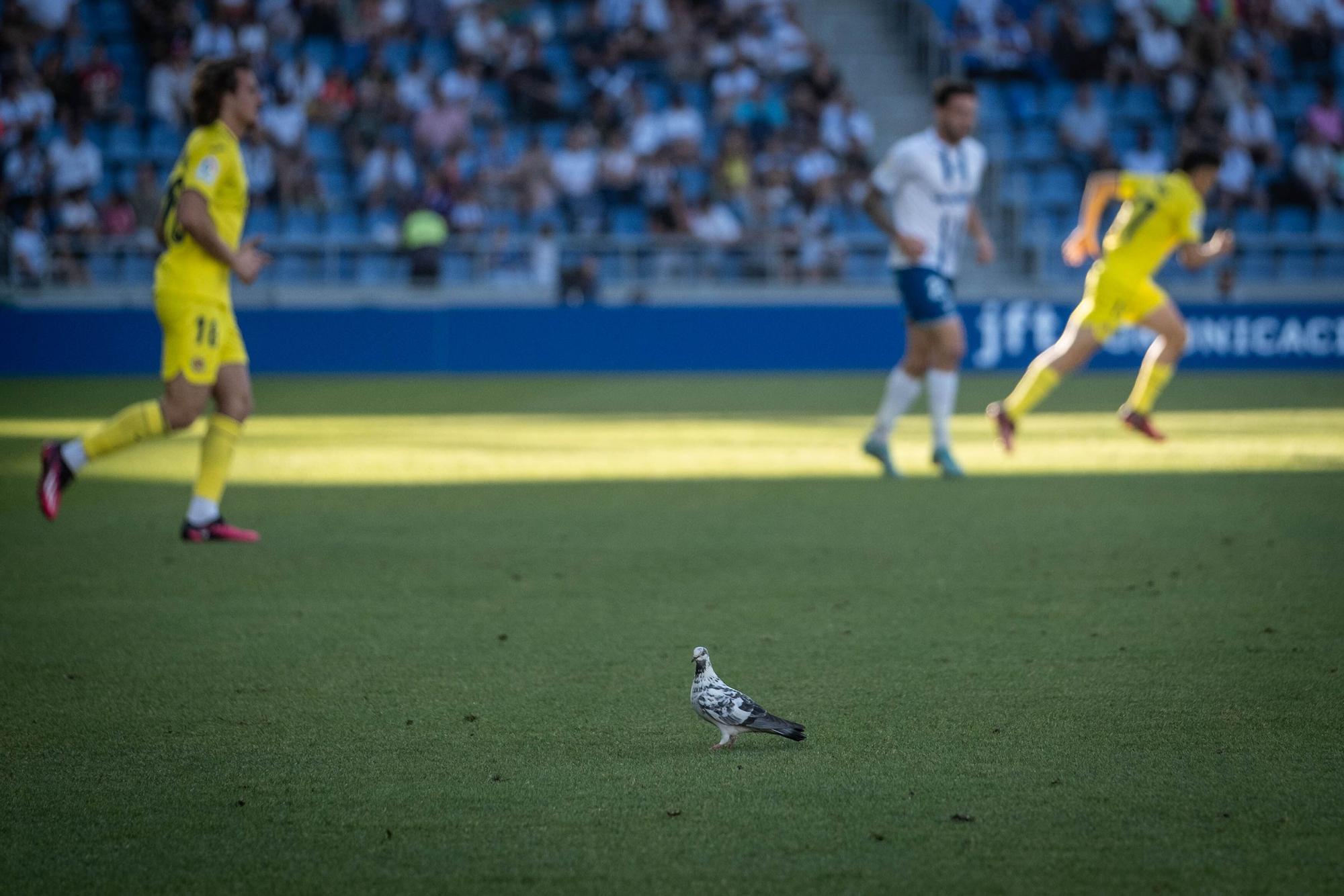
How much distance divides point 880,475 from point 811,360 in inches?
426

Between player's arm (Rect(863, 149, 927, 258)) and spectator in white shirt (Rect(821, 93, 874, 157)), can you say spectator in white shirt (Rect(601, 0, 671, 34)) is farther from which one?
player's arm (Rect(863, 149, 927, 258))

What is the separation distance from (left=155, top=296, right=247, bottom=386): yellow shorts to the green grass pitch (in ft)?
2.61

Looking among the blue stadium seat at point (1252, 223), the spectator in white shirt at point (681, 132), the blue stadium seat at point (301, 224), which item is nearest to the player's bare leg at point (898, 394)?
the spectator in white shirt at point (681, 132)

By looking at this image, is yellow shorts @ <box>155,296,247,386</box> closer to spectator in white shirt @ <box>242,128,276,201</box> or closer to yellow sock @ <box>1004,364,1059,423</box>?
yellow sock @ <box>1004,364,1059,423</box>

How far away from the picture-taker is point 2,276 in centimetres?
1948

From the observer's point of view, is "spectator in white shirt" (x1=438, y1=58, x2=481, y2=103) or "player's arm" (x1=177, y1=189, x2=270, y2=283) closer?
"player's arm" (x1=177, y1=189, x2=270, y2=283)

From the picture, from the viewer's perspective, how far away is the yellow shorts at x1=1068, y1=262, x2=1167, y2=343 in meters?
10.2

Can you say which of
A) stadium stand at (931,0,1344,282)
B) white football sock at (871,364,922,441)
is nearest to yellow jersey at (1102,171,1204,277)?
white football sock at (871,364,922,441)

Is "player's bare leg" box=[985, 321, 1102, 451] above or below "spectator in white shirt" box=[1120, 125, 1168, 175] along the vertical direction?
below

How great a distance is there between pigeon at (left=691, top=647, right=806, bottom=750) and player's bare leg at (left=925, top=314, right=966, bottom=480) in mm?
5769

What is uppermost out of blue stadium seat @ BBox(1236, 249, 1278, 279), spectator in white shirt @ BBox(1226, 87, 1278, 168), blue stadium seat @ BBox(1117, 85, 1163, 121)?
blue stadium seat @ BBox(1117, 85, 1163, 121)

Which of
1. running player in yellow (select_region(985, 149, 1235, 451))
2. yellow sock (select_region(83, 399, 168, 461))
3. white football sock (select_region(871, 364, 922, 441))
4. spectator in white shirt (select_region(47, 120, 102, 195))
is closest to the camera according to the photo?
yellow sock (select_region(83, 399, 168, 461))

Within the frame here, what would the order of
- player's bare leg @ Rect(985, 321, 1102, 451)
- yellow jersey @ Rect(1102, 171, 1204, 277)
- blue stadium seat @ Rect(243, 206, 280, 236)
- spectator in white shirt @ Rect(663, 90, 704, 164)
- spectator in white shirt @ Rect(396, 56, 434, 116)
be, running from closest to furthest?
player's bare leg @ Rect(985, 321, 1102, 451) < yellow jersey @ Rect(1102, 171, 1204, 277) < blue stadium seat @ Rect(243, 206, 280, 236) < spectator in white shirt @ Rect(663, 90, 704, 164) < spectator in white shirt @ Rect(396, 56, 434, 116)

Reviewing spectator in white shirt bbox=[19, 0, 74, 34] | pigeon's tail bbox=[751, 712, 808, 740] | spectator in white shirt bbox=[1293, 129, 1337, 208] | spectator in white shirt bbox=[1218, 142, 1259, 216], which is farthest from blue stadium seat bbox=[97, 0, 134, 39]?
pigeon's tail bbox=[751, 712, 808, 740]
